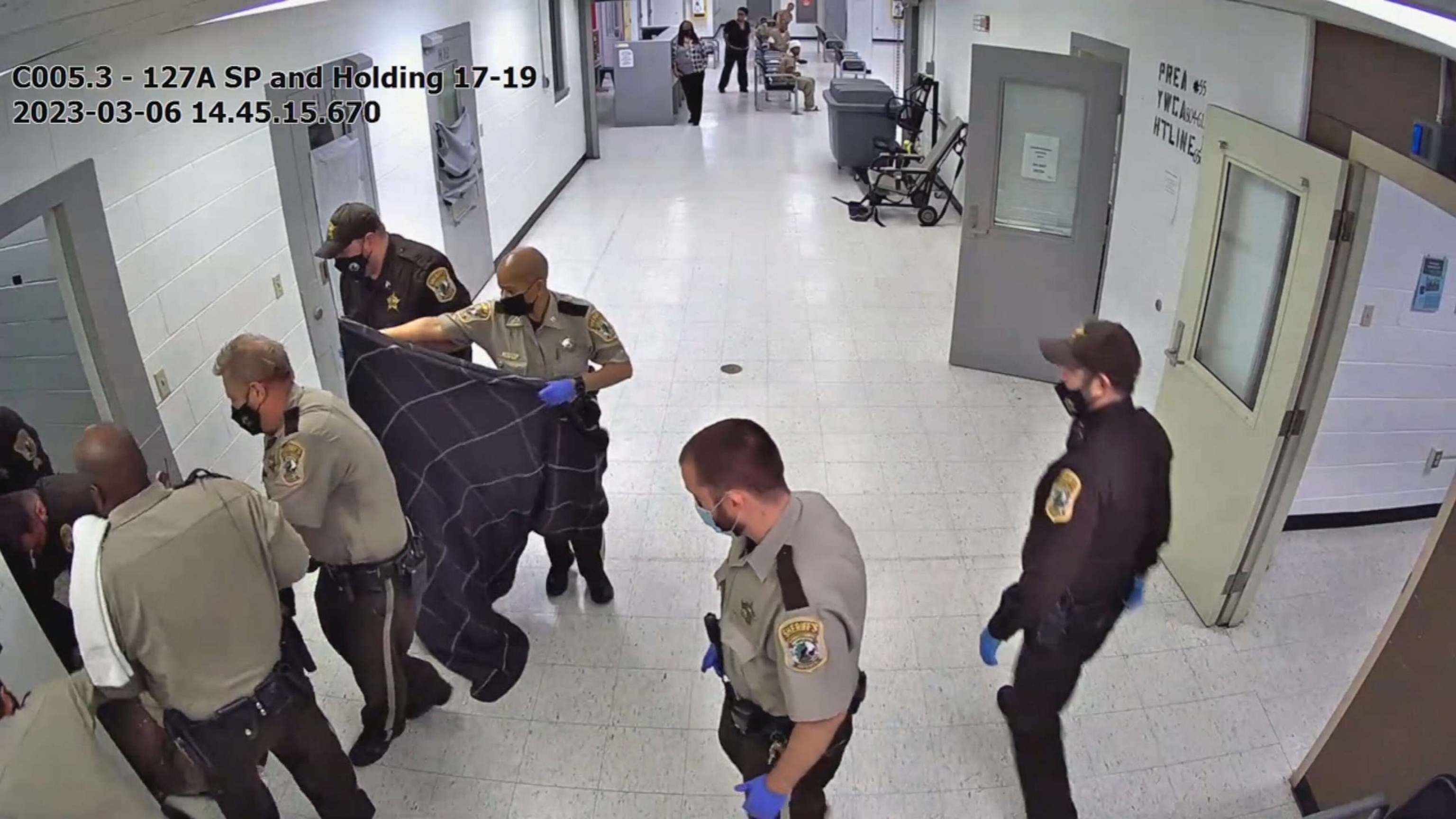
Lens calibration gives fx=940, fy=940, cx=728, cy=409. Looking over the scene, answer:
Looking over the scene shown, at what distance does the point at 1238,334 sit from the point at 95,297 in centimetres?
419

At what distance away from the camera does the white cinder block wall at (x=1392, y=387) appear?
3.83 metres

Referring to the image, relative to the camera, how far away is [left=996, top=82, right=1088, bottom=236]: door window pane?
17.6 ft

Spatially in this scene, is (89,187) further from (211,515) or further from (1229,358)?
(1229,358)

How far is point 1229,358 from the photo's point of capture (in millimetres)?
3803

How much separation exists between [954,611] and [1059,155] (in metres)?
2.98

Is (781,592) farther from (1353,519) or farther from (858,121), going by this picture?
(858,121)

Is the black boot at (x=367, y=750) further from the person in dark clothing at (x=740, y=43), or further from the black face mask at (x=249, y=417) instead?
the person in dark clothing at (x=740, y=43)

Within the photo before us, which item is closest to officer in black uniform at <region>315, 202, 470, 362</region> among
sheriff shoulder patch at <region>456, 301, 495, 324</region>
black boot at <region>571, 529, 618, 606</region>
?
sheriff shoulder patch at <region>456, 301, 495, 324</region>

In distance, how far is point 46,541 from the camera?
8.65ft

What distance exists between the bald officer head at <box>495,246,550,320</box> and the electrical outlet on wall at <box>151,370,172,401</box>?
135cm

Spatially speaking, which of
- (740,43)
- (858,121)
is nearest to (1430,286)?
(858,121)

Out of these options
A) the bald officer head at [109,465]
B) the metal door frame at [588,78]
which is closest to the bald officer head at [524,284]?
the bald officer head at [109,465]

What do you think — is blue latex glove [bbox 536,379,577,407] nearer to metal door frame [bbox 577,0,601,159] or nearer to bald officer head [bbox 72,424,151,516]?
bald officer head [bbox 72,424,151,516]

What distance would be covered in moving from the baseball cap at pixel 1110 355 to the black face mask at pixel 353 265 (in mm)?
2603
